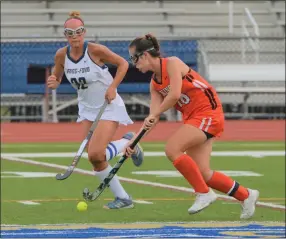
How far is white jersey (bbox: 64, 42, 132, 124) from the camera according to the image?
29.1ft

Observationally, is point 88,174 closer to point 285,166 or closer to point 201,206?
point 285,166

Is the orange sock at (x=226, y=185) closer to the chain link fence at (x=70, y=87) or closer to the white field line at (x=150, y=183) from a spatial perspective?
the white field line at (x=150, y=183)

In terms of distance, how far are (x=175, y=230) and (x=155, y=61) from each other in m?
1.49

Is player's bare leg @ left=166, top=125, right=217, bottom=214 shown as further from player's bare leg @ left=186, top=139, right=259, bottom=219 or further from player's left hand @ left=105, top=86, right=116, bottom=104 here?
player's left hand @ left=105, top=86, right=116, bottom=104

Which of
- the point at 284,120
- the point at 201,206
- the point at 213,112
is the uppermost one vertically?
the point at 213,112

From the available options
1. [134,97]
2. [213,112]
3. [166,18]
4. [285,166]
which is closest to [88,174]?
[285,166]

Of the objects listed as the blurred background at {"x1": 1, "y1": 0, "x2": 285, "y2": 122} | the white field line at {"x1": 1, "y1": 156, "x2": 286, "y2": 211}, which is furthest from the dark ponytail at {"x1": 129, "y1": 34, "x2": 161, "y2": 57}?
the blurred background at {"x1": 1, "y1": 0, "x2": 285, "y2": 122}

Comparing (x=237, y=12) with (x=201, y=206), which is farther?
(x=237, y=12)

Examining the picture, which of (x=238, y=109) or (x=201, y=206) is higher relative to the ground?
(x=201, y=206)

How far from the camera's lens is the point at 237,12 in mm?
29547

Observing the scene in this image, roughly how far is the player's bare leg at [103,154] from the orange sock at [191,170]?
122cm

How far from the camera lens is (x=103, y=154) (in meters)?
9.34

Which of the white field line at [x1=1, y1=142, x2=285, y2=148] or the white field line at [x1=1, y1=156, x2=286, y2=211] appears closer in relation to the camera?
the white field line at [x1=1, y1=156, x2=286, y2=211]

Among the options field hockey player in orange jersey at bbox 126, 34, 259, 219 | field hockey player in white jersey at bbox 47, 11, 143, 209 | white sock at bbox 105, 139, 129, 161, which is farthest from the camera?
white sock at bbox 105, 139, 129, 161
